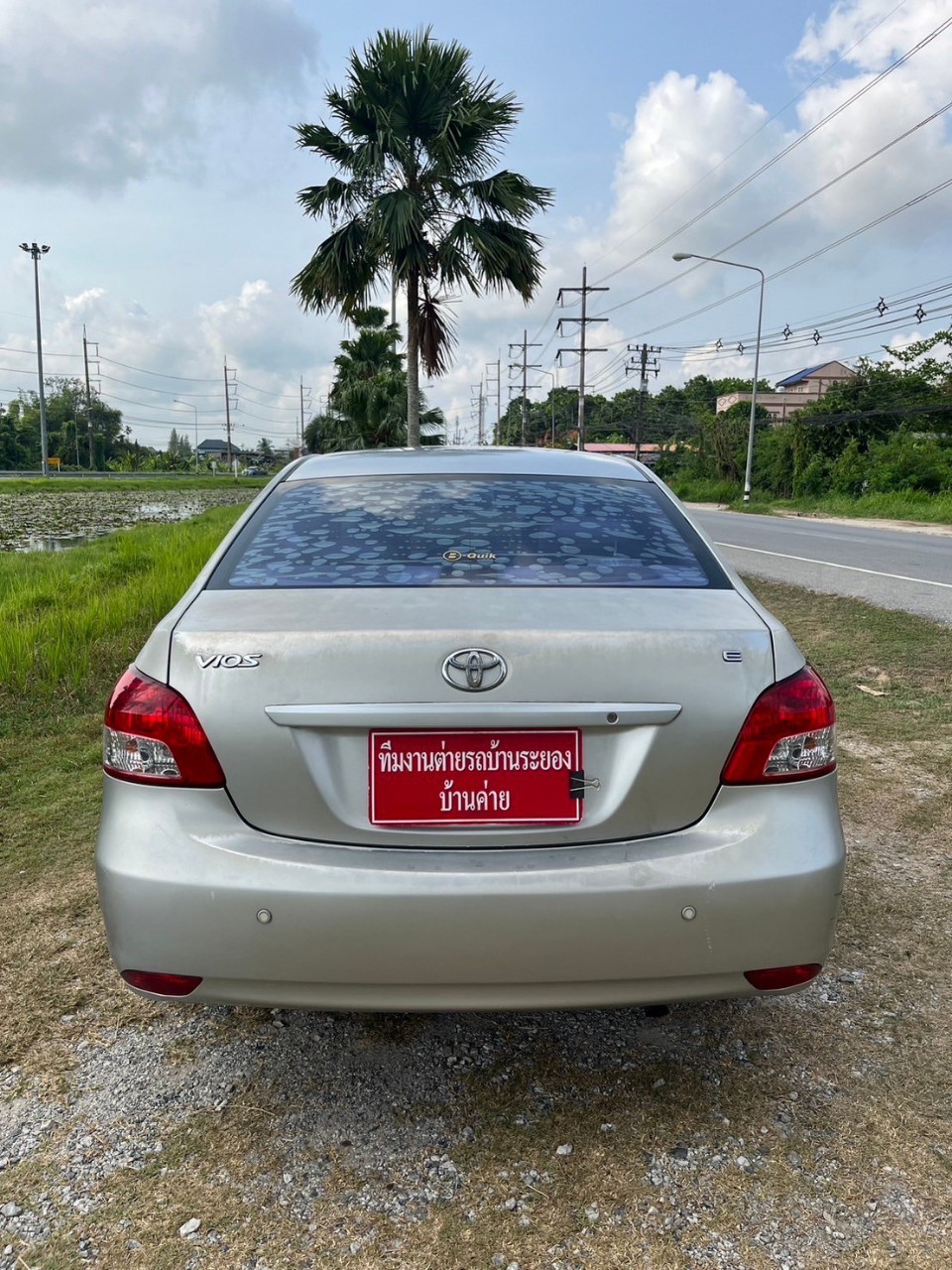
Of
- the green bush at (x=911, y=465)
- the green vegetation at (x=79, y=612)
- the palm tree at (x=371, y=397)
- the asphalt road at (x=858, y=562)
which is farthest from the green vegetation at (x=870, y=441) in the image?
the green vegetation at (x=79, y=612)

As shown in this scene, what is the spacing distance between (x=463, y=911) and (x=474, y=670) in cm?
45

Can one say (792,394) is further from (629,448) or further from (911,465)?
(911,465)

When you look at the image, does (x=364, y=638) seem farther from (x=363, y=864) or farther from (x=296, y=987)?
(x=296, y=987)

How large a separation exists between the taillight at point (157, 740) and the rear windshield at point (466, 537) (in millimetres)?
397

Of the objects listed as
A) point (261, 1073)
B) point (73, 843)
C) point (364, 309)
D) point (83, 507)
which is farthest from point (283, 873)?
point (83, 507)

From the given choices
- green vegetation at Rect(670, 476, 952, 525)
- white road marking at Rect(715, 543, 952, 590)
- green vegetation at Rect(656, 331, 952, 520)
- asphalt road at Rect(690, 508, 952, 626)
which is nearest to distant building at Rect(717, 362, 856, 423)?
green vegetation at Rect(656, 331, 952, 520)

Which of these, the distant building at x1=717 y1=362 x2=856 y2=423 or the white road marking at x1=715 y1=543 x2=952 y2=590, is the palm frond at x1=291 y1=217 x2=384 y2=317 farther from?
the distant building at x1=717 y1=362 x2=856 y2=423

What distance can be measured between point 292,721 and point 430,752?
27cm

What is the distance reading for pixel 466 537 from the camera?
239 centimetres

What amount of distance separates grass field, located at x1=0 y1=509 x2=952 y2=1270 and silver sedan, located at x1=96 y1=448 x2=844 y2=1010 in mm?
388

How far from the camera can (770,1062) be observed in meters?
2.27

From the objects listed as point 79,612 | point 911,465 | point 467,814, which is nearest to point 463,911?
point 467,814

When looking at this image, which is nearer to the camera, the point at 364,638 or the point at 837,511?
the point at 364,638

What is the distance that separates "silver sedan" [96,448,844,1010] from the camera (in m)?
1.75
